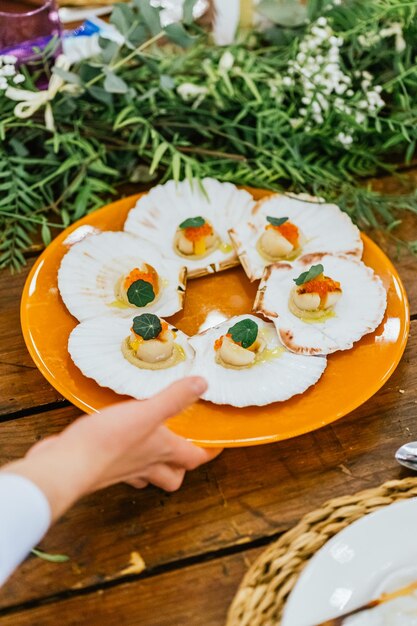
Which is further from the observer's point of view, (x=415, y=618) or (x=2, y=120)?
(x=2, y=120)

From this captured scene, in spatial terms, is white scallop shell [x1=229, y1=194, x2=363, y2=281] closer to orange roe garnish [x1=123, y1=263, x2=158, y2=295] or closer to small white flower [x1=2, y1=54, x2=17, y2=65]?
orange roe garnish [x1=123, y1=263, x2=158, y2=295]

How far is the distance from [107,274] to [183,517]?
477 mm

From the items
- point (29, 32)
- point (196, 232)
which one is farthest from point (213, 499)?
point (29, 32)

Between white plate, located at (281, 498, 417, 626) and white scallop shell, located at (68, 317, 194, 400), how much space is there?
354 millimetres

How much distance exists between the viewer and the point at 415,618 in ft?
2.74

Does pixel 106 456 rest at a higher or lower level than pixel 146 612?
higher

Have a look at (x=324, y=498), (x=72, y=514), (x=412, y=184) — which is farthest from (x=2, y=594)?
(x=412, y=184)

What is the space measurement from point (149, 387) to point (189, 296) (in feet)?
0.84

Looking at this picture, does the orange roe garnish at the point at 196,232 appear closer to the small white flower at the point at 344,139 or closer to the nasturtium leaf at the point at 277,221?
the nasturtium leaf at the point at 277,221

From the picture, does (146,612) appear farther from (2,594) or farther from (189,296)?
(189,296)

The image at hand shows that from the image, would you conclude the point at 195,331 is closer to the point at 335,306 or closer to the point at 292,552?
the point at 335,306

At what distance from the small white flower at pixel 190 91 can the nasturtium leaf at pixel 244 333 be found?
662 millimetres

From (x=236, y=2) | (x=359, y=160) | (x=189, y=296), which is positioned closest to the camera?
(x=189, y=296)

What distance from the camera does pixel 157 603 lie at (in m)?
0.93
